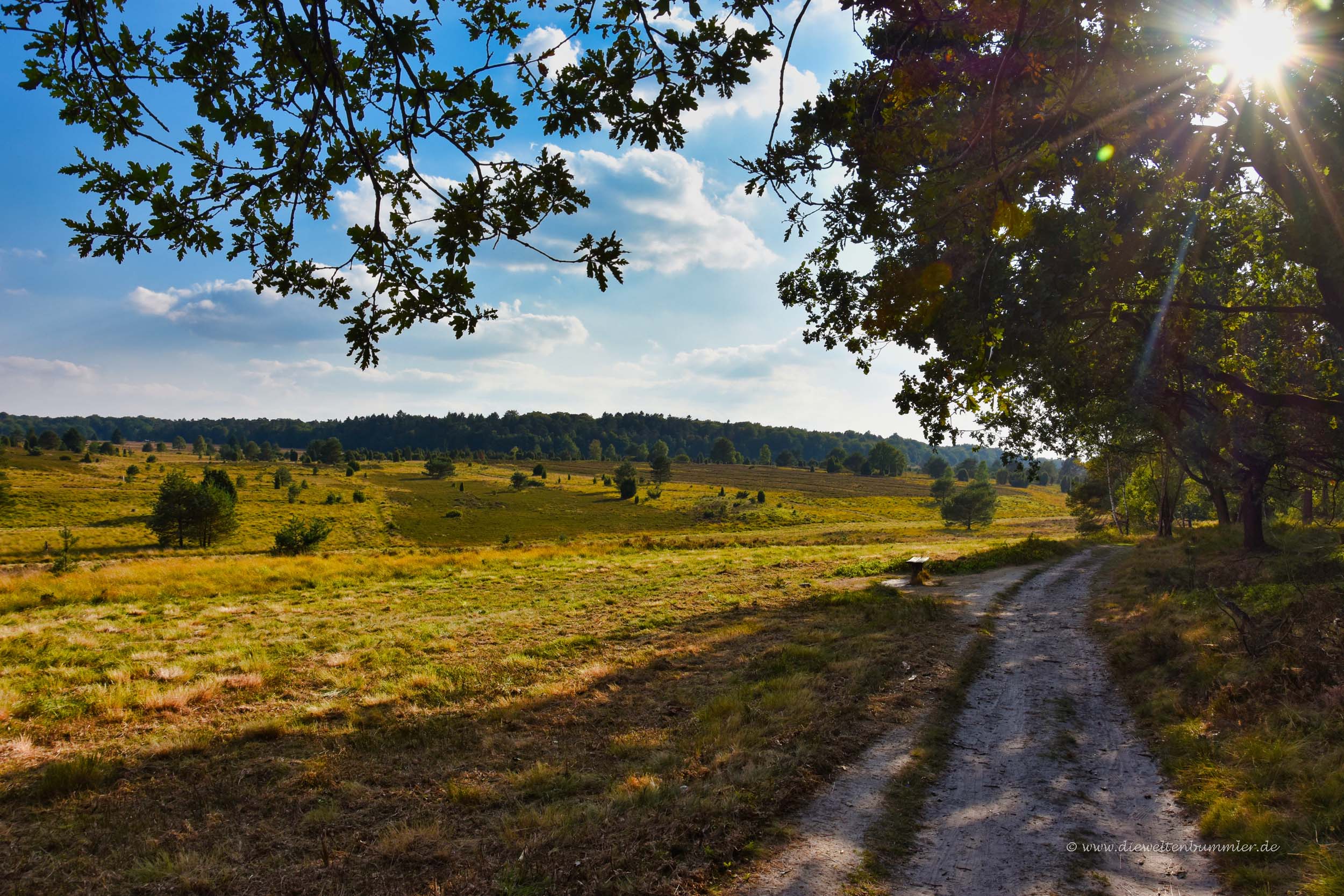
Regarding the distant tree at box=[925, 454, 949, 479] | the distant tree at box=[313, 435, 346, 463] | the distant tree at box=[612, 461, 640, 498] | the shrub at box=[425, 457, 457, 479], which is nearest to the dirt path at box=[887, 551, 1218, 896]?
the distant tree at box=[612, 461, 640, 498]

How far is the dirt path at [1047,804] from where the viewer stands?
4523 millimetres

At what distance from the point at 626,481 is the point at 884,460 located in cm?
9200

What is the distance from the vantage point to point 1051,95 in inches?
207

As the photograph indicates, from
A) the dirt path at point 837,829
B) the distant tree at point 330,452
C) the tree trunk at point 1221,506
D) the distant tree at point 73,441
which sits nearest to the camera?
the dirt path at point 837,829

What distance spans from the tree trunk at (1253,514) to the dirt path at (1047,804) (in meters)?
18.3

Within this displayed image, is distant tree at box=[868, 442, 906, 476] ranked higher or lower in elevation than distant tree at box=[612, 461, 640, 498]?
higher

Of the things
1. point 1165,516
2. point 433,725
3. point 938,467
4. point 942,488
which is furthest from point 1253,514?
point 938,467

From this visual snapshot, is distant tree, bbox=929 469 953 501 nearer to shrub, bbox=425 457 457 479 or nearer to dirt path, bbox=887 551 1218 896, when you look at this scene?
shrub, bbox=425 457 457 479

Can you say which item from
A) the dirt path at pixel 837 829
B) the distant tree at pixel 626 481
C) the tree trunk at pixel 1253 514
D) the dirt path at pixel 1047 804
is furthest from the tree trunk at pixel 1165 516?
the distant tree at pixel 626 481

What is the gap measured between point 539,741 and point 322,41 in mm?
7362

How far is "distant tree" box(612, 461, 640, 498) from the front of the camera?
114 m

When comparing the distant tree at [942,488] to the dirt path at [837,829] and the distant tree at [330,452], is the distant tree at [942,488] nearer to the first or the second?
the dirt path at [837,829]

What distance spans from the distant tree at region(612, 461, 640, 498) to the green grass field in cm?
9001

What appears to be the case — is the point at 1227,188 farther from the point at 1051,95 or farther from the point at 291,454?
the point at 291,454
